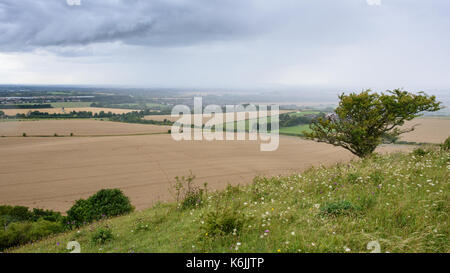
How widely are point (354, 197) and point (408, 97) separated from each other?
43.6 ft

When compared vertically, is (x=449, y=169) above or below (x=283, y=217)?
above

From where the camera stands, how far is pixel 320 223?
4.47 meters

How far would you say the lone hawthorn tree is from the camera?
50.9ft

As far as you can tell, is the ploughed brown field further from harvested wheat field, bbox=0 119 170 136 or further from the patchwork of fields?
harvested wheat field, bbox=0 119 170 136

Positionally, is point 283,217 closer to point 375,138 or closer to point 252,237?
point 252,237

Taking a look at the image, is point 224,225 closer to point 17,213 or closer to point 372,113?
point 372,113

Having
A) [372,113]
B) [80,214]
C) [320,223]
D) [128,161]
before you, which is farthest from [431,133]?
[80,214]

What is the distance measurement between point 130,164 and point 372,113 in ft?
96.2

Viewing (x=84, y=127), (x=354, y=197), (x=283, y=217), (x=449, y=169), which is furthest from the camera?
(x=84, y=127)

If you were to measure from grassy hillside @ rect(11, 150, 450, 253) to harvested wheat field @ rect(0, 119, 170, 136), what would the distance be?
56193 mm

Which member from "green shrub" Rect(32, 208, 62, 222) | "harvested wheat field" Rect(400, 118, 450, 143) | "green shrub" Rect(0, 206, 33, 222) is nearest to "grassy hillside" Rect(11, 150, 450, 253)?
"green shrub" Rect(32, 208, 62, 222)
